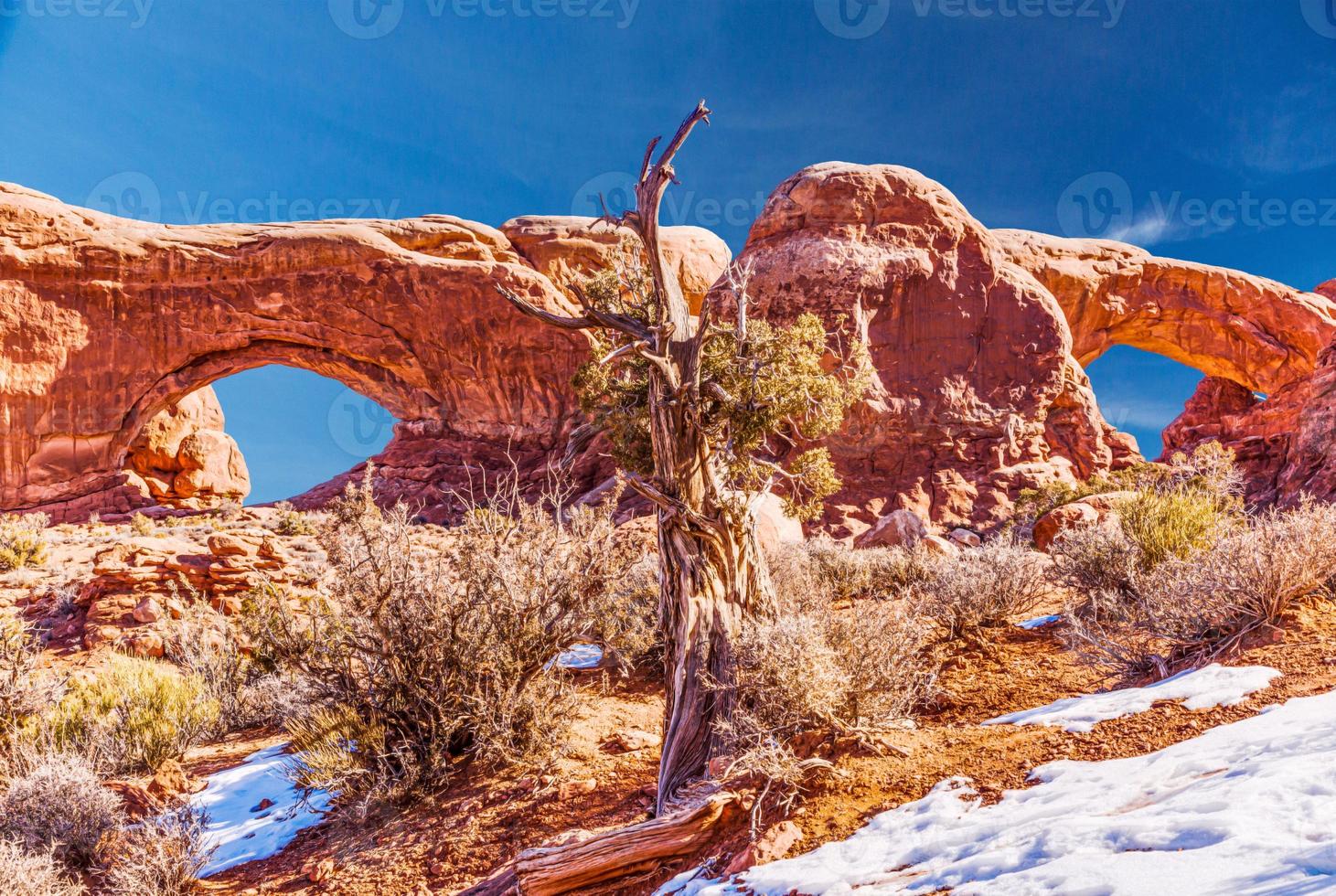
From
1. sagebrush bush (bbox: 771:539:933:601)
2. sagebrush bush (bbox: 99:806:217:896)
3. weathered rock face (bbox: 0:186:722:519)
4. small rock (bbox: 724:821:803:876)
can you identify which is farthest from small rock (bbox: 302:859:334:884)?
weathered rock face (bbox: 0:186:722:519)

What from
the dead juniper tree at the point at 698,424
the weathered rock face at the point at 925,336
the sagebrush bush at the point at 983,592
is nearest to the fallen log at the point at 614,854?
the dead juniper tree at the point at 698,424

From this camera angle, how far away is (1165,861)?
178 cm

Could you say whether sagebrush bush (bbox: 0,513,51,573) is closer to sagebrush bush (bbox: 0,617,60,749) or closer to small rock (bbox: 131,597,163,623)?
small rock (bbox: 131,597,163,623)

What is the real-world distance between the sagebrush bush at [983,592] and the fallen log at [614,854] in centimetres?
335

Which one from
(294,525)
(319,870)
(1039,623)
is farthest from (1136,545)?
(294,525)

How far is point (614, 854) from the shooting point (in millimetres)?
3105

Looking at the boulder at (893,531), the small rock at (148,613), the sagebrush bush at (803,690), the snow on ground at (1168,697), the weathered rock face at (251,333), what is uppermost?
the weathered rock face at (251,333)

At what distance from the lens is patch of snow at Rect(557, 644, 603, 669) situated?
7.09m

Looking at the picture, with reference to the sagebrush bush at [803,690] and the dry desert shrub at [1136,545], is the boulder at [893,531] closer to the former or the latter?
the dry desert shrub at [1136,545]

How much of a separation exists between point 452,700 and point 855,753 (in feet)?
8.48

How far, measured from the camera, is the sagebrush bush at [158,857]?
365 centimetres

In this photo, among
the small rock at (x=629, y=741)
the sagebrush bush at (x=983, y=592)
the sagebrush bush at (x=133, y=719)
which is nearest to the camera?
the small rock at (x=629, y=741)

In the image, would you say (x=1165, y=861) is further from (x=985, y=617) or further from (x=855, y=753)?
(x=985, y=617)

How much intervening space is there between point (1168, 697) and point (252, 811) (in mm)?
5722
